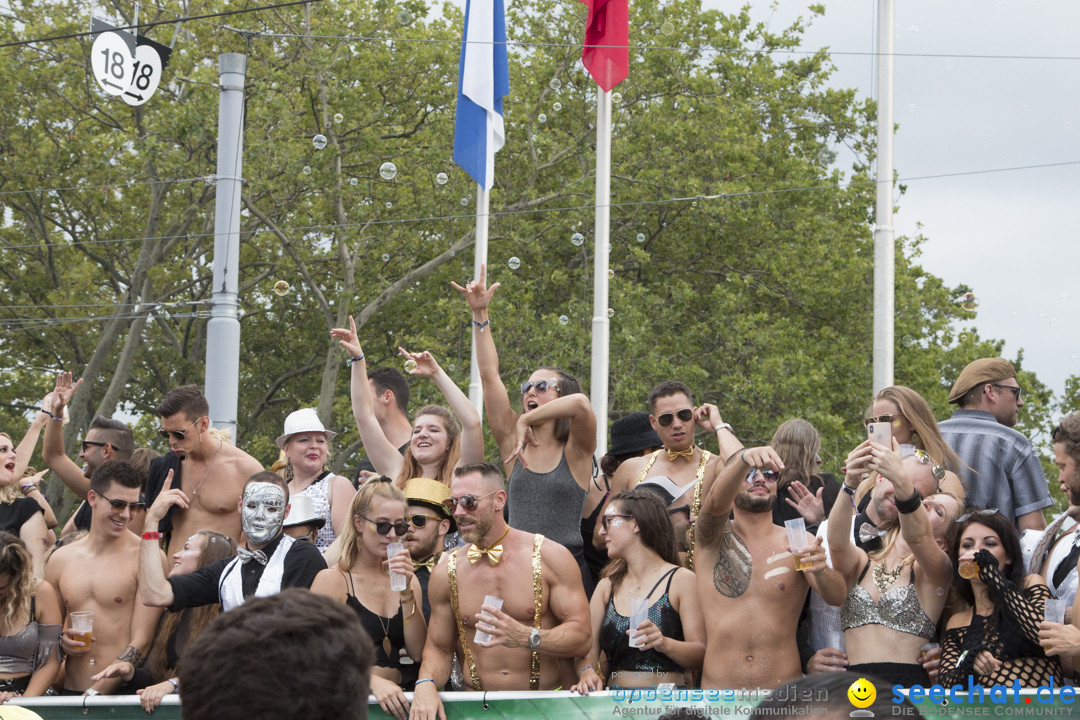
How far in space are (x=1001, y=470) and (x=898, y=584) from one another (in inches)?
41.5

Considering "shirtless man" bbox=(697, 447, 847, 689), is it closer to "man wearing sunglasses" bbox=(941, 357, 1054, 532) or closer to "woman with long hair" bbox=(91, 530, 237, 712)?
"man wearing sunglasses" bbox=(941, 357, 1054, 532)

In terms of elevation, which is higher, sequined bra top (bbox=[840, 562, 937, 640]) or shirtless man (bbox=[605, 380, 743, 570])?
shirtless man (bbox=[605, 380, 743, 570])

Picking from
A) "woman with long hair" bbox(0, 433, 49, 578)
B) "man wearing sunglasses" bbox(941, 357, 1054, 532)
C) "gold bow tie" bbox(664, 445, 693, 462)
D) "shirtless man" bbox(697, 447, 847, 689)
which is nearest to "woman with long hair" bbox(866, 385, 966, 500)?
"man wearing sunglasses" bbox(941, 357, 1054, 532)

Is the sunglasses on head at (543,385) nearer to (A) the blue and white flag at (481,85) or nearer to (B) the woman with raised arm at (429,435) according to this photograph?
(B) the woman with raised arm at (429,435)

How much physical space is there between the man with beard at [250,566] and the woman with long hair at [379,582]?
0.52ft

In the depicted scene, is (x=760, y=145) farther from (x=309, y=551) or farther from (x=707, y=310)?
(x=309, y=551)

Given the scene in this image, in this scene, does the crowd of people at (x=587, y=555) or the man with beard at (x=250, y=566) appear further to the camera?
the man with beard at (x=250, y=566)

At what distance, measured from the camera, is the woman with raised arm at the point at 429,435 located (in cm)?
646

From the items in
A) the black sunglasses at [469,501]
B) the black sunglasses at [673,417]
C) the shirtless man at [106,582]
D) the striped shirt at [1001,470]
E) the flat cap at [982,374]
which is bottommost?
the shirtless man at [106,582]

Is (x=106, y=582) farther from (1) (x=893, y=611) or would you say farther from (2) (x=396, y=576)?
(1) (x=893, y=611)

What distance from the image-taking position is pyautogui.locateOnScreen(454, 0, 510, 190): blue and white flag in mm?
14242

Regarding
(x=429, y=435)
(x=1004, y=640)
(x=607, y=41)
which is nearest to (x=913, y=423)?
(x=1004, y=640)

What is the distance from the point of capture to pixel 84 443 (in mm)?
7379

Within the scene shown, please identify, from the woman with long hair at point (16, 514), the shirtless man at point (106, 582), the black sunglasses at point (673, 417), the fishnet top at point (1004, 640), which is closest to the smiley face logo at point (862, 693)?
the fishnet top at point (1004, 640)
